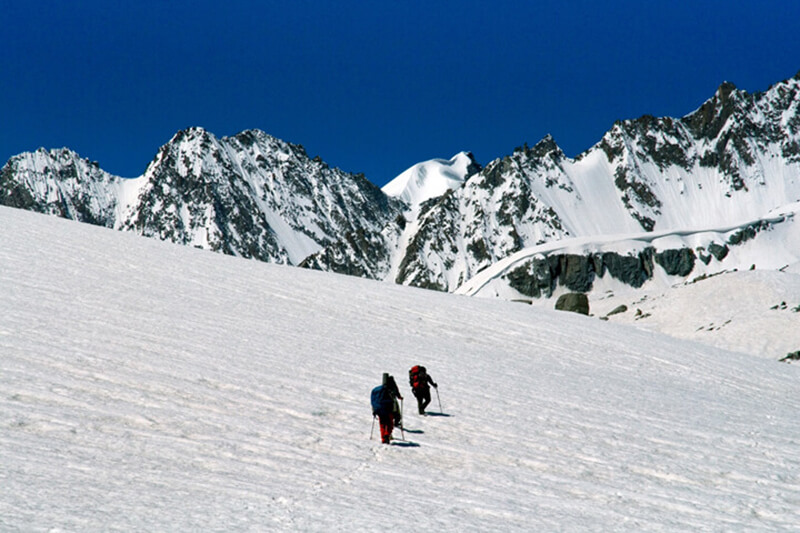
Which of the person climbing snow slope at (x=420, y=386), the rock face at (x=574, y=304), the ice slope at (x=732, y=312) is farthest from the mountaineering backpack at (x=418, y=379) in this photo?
the rock face at (x=574, y=304)

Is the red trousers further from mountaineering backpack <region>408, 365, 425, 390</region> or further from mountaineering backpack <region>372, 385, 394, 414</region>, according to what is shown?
mountaineering backpack <region>408, 365, 425, 390</region>

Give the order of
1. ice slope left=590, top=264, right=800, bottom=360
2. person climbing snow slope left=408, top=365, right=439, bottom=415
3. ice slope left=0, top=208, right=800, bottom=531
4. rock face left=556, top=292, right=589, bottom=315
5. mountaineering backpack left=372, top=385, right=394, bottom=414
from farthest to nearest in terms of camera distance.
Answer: rock face left=556, top=292, right=589, bottom=315 < ice slope left=590, top=264, right=800, bottom=360 < person climbing snow slope left=408, top=365, right=439, bottom=415 < mountaineering backpack left=372, top=385, right=394, bottom=414 < ice slope left=0, top=208, right=800, bottom=531

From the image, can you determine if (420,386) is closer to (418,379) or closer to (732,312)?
(418,379)

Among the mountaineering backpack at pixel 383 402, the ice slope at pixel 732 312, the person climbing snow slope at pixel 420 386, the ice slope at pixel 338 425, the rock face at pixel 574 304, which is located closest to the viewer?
the ice slope at pixel 338 425

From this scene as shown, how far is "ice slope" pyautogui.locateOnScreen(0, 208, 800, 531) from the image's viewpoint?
813 cm

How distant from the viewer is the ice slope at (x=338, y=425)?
26.7 ft

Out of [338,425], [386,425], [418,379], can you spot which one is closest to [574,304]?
[418,379]

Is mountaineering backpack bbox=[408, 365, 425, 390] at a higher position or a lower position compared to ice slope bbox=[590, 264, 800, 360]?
lower

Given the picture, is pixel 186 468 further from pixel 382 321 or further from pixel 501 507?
pixel 382 321

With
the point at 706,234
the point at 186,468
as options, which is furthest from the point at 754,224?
the point at 186,468

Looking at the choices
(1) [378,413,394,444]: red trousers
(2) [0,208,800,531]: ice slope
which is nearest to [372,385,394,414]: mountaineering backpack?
(1) [378,413,394,444]: red trousers

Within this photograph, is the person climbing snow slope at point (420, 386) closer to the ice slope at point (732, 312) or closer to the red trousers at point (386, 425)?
the red trousers at point (386, 425)

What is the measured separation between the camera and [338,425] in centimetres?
1227

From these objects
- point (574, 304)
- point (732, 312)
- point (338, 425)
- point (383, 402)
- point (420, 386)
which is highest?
point (574, 304)
